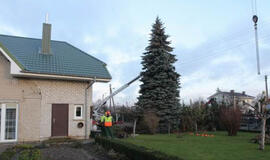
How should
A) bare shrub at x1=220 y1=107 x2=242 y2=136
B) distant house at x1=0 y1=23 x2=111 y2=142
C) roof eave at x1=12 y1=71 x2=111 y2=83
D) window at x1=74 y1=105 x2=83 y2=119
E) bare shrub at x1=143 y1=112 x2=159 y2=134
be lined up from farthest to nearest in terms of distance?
1. bare shrub at x1=143 y1=112 x2=159 y2=134
2. bare shrub at x1=220 y1=107 x2=242 y2=136
3. window at x1=74 y1=105 x2=83 y2=119
4. distant house at x1=0 y1=23 x2=111 y2=142
5. roof eave at x1=12 y1=71 x2=111 y2=83

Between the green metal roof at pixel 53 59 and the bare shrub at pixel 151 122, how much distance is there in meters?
5.26

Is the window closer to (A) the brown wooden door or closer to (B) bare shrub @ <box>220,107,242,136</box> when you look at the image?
(A) the brown wooden door

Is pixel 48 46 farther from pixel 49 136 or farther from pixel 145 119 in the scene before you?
pixel 145 119

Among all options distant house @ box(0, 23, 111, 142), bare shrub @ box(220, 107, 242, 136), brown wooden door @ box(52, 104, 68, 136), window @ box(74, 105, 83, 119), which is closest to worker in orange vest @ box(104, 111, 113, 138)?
distant house @ box(0, 23, 111, 142)

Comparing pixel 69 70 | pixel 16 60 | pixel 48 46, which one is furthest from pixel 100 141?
pixel 48 46

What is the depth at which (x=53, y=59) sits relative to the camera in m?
15.5

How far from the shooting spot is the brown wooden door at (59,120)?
47.7 feet

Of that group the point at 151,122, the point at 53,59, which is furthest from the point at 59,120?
the point at 151,122

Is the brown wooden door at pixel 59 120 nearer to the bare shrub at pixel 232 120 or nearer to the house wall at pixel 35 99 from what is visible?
the house wall at pixel 35 99

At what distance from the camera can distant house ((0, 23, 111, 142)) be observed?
44.6 feet

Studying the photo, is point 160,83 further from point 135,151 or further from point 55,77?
point 135,151

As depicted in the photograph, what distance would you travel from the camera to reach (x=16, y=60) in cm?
1317

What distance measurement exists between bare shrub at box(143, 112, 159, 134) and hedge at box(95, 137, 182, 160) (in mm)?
7373

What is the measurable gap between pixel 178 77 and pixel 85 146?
1228cm
